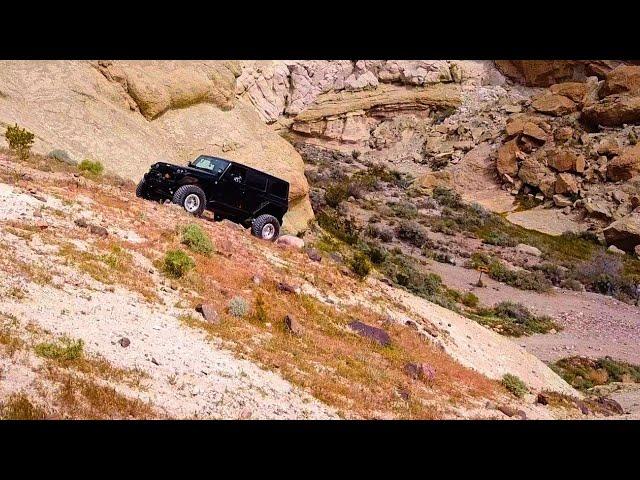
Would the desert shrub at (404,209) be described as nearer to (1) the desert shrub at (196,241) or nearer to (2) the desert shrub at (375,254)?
(2) the desert shrub at (375,254)

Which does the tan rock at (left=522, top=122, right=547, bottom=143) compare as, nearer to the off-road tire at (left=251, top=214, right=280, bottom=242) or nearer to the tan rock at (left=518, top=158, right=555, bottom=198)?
the tan rock at (left=518, top=158, right=555, bottom=198)

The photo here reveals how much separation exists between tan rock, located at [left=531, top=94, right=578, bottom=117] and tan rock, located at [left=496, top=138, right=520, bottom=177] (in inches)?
226

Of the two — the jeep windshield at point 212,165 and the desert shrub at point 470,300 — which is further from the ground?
the jeep windshield at point 212,165

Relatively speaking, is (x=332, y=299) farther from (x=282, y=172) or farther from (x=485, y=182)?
(x=485, y=182)

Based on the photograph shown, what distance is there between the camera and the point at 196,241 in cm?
1304

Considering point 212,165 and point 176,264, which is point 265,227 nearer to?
point 212,165

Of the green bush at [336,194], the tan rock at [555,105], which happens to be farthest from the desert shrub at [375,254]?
the tan rock at [555,105]

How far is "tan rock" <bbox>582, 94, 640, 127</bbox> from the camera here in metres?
54.2

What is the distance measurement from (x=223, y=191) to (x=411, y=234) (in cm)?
2258

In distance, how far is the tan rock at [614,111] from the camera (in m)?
54.2

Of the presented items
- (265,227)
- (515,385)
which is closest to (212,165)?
(265,227)

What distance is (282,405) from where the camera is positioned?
25.2ft

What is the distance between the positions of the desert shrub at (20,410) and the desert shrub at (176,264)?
18.5 feet
